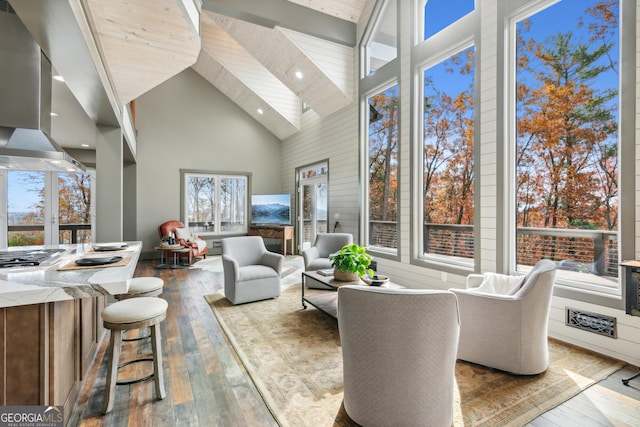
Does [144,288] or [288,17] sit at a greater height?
[288,17]

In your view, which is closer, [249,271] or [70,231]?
[249,271]

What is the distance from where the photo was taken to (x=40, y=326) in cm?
154

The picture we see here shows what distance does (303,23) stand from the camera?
520 centimetres

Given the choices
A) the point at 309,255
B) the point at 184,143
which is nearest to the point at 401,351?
the point at 309,255

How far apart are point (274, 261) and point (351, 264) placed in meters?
1.35

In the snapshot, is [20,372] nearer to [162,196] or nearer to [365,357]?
[365,357]

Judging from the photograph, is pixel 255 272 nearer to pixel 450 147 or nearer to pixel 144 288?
pixel 144 288

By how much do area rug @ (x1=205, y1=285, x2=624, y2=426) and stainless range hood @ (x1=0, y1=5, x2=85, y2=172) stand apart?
220cm

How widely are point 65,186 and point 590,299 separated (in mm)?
9821

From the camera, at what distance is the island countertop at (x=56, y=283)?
139 cm

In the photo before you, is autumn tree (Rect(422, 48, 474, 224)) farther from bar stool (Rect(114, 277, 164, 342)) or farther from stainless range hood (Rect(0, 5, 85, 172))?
stainless range hood (Rect(0, 5, 85, 172))

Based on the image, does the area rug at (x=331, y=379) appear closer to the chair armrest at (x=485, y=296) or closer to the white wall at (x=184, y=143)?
the chair armrest at (x=485, y=296)

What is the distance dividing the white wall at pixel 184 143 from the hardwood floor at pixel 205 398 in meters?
5.42

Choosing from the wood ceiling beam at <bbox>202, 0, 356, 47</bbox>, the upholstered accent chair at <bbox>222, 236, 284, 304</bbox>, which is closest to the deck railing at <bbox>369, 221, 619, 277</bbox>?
the upholstered accent chair at <bbox>222, 236, 284, 304</bbox>
